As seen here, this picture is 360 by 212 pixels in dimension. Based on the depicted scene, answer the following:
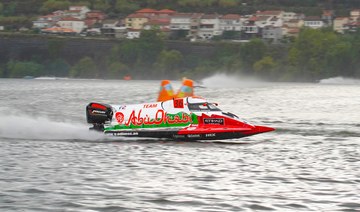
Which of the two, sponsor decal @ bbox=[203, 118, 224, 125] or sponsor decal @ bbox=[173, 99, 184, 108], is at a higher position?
sponsor decal @ bbox=[173, 99, 184, 108]

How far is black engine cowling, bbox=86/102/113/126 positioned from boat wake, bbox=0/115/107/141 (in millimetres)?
629

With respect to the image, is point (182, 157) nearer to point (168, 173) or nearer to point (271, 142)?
point (168, 173)

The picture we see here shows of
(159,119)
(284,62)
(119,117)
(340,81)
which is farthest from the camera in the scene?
(284,62)

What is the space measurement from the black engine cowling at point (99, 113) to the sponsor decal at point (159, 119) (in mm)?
963

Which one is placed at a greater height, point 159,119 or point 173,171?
point 159,119

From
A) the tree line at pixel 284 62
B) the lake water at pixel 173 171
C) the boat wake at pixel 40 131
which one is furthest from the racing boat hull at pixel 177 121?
the tree line at pixel 284 62

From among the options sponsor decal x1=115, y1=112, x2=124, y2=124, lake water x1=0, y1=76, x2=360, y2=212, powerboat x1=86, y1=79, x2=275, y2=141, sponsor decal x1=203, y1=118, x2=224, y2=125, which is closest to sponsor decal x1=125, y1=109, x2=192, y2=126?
powerboat x1=86, y1=79, x2=275, y2=141

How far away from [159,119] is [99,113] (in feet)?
8.95

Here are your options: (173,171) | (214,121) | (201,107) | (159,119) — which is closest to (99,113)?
(159,119)

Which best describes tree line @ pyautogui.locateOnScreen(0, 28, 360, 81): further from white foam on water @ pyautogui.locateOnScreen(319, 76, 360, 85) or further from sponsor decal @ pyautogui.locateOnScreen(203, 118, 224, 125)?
sponsor decal @ pyautogui.locateOnScreen(203, 118, 224, 125)

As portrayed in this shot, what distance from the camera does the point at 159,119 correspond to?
36.9 metres

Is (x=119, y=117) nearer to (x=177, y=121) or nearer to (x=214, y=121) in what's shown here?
(x=177, y=121)

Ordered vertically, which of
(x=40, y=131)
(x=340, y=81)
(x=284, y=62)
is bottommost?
(x=340, y=81)

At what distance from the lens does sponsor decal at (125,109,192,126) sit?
3675 centimetres
